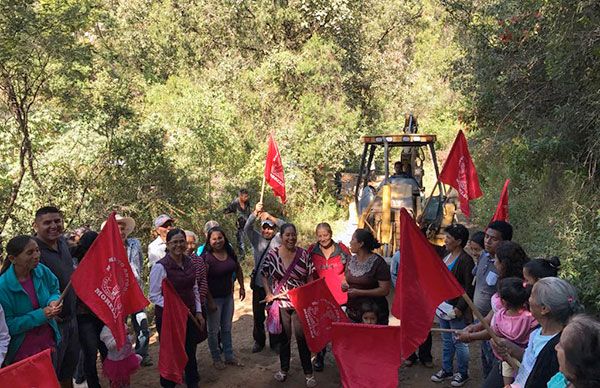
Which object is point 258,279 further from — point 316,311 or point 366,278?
point 366,278

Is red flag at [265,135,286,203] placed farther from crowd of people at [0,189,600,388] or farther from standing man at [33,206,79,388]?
standing man at [33,206,79,388]

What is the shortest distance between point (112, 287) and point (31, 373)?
1060mm

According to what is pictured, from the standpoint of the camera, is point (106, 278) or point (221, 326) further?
point (221, 326)

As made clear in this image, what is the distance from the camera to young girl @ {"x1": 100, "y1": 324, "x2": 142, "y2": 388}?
15.3 feet

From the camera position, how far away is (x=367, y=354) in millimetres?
4535

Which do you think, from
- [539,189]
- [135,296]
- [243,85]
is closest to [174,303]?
[135,296]

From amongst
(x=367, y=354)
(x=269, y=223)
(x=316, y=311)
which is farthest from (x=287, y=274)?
(x=367, y=354)

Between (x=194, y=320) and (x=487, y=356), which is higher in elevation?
(x=194, y=320)

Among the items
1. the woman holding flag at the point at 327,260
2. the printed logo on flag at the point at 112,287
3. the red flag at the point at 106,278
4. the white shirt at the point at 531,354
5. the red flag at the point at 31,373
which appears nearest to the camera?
the white shirt at the point at 531,354

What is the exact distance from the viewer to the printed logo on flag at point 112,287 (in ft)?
13.8

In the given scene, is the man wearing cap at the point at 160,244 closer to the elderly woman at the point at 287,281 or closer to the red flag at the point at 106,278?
the elderly woman at the point at 287,281

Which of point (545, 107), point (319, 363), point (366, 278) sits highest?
point (545, 107)

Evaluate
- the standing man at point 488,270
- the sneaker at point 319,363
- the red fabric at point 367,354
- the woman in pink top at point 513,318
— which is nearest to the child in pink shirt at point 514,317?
the woman in pink top at point 513,318

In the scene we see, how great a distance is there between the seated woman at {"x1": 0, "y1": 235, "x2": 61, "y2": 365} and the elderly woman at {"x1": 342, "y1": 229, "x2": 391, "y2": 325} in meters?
2.53
